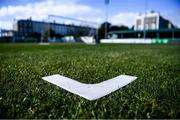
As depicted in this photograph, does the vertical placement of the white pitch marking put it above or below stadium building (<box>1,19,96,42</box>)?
below

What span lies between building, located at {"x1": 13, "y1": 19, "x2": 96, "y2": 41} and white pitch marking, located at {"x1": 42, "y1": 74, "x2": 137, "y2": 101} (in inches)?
3380

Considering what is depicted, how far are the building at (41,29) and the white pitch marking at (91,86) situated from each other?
282 ft

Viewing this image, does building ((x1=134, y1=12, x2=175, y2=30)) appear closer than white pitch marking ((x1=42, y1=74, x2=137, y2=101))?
No

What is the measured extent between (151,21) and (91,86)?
9819 cm

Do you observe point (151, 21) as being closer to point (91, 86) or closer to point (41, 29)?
point (41, 29)

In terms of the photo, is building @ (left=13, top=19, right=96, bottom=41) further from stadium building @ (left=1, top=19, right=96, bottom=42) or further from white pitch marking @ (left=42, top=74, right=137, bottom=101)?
white pitch marking @ (left=42, top=74, right=137, bottom=101)

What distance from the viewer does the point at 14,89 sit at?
3051mm

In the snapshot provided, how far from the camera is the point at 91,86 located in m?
3.27

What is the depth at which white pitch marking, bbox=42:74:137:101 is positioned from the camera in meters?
2.81

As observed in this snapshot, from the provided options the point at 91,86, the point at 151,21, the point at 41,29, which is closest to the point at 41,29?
the point at 41,29

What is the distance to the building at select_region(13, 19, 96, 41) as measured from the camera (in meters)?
95.7

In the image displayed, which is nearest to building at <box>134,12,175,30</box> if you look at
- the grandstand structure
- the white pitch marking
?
the grandstand structure

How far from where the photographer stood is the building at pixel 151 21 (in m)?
93.5

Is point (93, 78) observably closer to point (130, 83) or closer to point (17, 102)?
point (130, 83)
